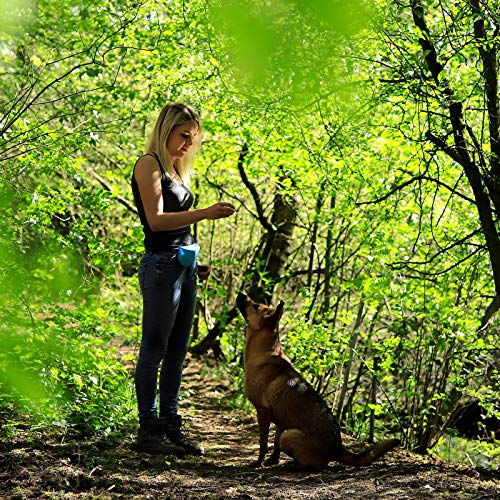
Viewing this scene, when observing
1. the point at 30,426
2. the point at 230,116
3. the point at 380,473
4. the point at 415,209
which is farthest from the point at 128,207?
the point at 380,473

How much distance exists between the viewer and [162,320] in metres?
4.57

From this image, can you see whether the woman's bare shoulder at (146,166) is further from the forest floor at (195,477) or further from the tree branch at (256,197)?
the tree branch at (256,197)

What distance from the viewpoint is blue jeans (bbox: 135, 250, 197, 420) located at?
4523 millimetres

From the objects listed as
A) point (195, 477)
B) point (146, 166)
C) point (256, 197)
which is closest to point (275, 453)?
point (195, 477)

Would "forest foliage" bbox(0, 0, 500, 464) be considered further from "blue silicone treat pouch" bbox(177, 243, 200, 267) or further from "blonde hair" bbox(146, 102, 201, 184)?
"blue silicone treat pouch" bbox(177, 243, 200, 267)

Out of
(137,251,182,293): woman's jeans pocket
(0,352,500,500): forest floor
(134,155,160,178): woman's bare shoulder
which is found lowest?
(0,352,500,500): forest floor

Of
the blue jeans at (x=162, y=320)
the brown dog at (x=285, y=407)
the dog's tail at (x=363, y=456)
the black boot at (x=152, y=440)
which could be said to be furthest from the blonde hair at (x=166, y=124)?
the dog's tail at (x=363, y=456)

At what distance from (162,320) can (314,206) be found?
4.83 m

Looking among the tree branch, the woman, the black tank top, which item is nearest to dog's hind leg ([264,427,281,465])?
the woman

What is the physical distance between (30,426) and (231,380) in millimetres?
4573

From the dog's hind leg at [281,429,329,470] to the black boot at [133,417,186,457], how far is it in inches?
31.5

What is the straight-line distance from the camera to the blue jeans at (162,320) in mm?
4523

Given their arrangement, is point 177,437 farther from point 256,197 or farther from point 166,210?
point 256,197

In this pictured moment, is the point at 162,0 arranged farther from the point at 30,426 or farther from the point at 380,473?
the point at 380,473
